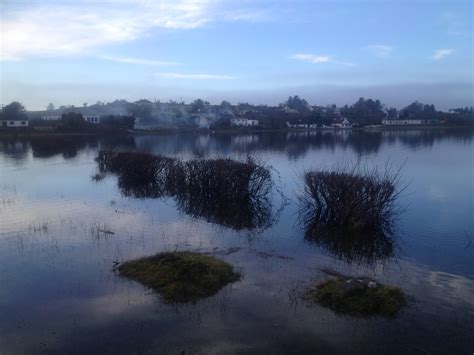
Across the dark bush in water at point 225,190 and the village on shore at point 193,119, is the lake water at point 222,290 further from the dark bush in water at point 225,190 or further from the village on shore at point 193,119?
the village on shore at point 193,119

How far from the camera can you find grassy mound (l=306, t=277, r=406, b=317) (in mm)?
8938

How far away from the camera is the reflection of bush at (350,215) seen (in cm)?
1445

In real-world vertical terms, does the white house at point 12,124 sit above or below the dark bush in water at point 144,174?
above

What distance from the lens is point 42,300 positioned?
9.52m

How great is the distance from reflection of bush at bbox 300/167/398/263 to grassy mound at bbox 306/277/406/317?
3.73 metres

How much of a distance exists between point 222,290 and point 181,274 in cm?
112

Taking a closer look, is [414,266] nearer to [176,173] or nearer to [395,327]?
[395,327]

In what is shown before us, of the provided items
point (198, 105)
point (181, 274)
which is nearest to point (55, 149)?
point (181, 274)

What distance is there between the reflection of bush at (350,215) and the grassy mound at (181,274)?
4.55 m

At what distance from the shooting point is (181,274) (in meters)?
10.4

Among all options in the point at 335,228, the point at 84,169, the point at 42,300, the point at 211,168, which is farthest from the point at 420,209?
the point at 84,169

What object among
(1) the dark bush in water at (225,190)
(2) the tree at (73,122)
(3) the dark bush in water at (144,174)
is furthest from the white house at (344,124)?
(1) the dark bush in water at (225,190)

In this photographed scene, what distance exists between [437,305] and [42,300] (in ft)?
28.1

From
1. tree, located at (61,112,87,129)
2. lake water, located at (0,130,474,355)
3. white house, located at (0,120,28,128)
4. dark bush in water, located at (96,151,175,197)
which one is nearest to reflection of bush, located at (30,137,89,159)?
dark bush in water, located at (96,151,175,197)
